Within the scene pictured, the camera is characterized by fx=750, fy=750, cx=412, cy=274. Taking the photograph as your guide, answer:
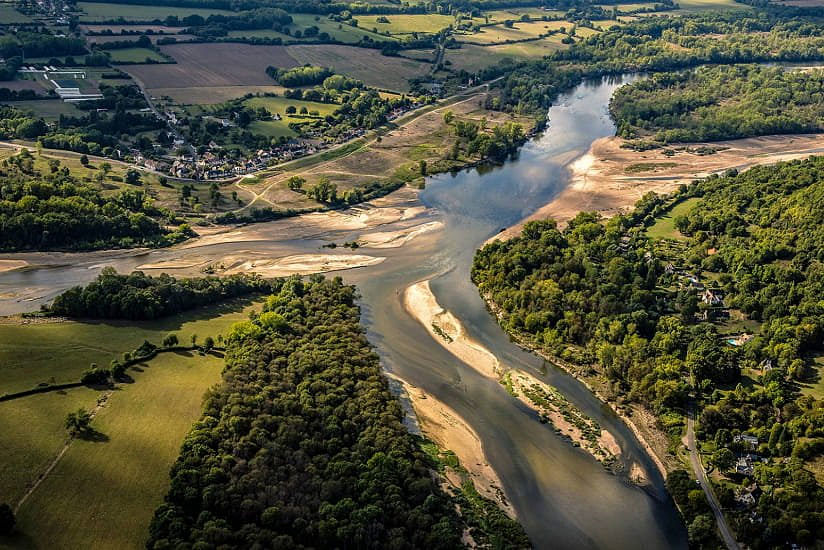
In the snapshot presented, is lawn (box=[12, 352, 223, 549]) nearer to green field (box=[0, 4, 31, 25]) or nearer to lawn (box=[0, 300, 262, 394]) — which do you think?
lawn (box=[0, 300, 262, 394])

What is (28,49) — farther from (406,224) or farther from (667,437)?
(667,437)

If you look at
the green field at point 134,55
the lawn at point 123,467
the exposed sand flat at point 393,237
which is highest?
the green field at point 134,55

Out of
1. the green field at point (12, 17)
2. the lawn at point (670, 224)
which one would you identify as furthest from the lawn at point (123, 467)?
the green field at point (12, 17)

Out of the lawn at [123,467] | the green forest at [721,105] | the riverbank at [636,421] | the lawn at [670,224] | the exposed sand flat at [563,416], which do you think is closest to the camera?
the lawn at [123,467]

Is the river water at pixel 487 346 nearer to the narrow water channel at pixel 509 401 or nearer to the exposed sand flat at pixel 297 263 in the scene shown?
the narrow water channel at pixel 509 401

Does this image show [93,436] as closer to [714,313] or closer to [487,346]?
[487,346]
